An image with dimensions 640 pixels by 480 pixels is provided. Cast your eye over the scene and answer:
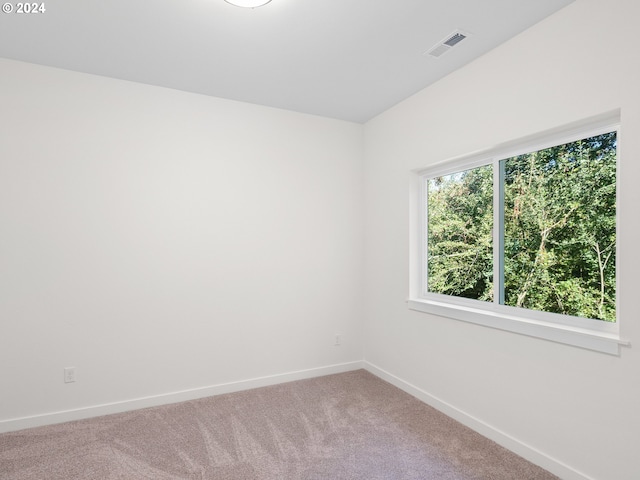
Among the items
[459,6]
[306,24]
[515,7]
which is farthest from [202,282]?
[515,7]

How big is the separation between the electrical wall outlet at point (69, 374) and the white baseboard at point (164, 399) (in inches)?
Result: 9.1

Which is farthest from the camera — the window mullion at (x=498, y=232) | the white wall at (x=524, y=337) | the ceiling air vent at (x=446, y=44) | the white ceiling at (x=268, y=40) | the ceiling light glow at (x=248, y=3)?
the window mullion at (x=498, y=232)

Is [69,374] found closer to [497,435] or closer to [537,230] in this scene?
[497,435]

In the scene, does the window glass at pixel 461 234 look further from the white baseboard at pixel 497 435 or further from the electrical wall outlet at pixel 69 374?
the electrical wall outlet at pixel 69 374

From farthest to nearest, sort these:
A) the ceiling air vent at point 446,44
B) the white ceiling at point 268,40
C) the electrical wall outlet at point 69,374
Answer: the electrical wall outlet at point 69,374
the ceiling air vent at point 446,44
the white ceiling at point 268,40

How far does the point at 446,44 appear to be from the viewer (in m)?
2.33

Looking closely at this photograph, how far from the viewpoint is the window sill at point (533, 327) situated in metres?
1.80

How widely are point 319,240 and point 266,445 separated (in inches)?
76.7

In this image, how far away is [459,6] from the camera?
76.9 inches

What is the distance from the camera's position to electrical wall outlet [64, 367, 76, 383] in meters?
2.65

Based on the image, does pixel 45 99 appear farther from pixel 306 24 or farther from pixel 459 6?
pixel 459 6

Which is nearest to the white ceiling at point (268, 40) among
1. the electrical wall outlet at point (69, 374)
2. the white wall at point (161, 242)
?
the white wall at point (161, 242)

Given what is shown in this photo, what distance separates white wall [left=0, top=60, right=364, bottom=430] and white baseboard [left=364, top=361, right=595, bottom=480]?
89 centimetres

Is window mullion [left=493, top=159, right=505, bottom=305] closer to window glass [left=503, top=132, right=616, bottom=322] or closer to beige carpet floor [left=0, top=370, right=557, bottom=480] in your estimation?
window glass [left=503, top=132, right=616, bottom=322]
